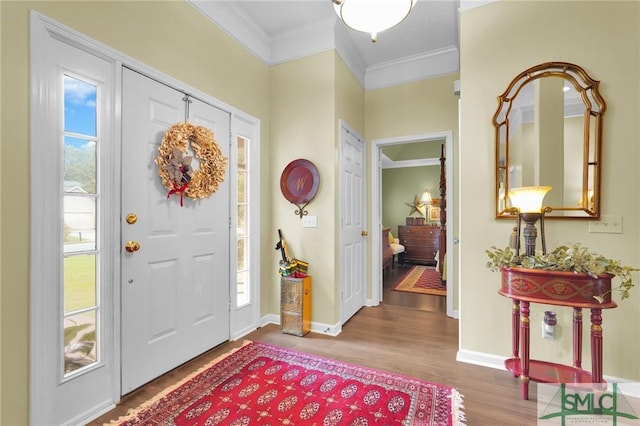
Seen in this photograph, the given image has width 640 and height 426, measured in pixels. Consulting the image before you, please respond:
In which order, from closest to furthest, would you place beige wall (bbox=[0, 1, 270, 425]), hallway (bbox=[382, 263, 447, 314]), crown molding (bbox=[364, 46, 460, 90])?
1. beige wall (bbox=[0, 1, 270, 425])
2. crown molding (bbox=[364, 46, 460, 90])
3. hallway (bbox=[382, 263, 447, 314])

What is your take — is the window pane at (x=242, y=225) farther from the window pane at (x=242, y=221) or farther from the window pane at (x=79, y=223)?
the window pane at (x=79, y=223)

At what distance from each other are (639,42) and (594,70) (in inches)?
11.0

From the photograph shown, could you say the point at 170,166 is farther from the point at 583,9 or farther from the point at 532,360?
the point at 583,9

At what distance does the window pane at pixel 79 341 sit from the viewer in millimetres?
1656

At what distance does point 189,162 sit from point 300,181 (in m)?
1.18

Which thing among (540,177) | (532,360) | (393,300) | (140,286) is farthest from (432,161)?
(140,286)

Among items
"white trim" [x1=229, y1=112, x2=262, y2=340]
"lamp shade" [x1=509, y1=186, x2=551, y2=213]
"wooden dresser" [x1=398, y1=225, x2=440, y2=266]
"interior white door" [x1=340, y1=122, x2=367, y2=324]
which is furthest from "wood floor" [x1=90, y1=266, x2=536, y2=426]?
"wooden dresser" [x1=398, y1=225, x2=440, y2=266]

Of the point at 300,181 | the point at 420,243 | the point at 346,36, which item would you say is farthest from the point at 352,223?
the point at 420,243

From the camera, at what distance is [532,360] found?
2150 millimetres

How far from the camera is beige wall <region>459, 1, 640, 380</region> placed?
199 centimetres

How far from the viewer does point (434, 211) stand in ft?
25.6

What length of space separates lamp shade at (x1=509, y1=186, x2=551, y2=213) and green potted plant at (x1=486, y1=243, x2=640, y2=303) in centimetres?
29

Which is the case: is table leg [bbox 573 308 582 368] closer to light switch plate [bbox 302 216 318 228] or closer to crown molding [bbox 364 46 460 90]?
light switch plate [bbox 302 216 318 228]

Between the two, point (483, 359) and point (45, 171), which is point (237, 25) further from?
point (483, 359)
